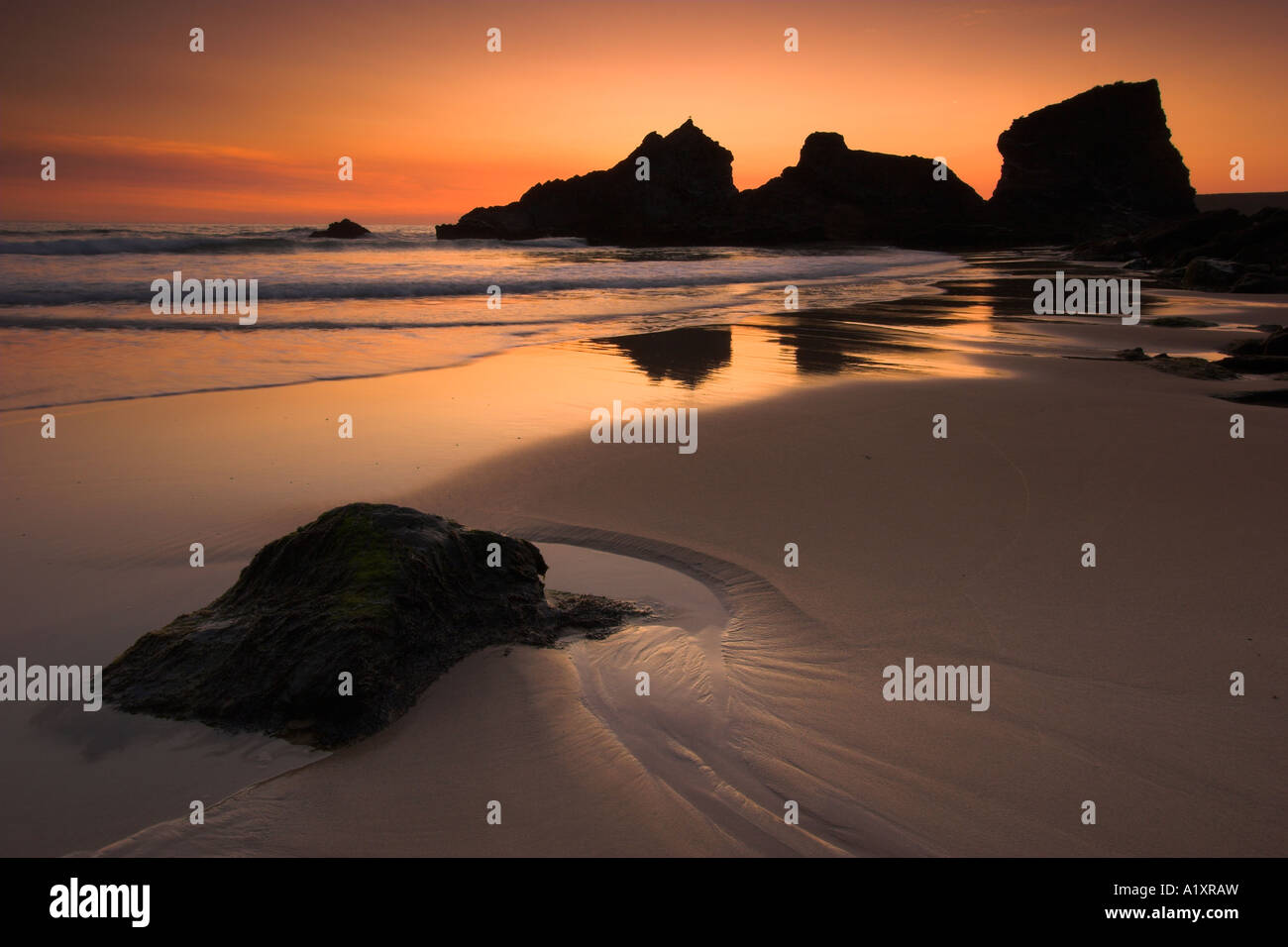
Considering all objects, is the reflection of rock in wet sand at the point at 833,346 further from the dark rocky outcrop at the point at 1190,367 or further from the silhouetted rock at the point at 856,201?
the silhouetted rock at the point at 856,201

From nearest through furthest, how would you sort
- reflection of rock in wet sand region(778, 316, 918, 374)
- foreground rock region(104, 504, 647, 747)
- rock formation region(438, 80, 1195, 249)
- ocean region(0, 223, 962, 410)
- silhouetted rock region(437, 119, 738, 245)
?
foreground rock region(104, 504, 647, 747) → ocean region(0, 223, 962, 410) → reflection of rock in wet sand region(778, 316, 918, 374) → rock formation region(438, 80, 1195, 249) → silhouetted rock region(437, 119, 738, 245)

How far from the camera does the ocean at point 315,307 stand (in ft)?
35.3

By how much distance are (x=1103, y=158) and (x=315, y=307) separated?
96898mm

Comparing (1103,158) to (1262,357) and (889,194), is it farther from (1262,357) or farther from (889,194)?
(1262,357)

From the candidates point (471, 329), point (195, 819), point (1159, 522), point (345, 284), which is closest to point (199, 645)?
point (195, 819)

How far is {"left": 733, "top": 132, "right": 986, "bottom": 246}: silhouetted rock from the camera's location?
74.1m

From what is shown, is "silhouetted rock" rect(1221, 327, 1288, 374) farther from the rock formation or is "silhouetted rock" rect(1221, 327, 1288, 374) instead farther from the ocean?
the rock formation

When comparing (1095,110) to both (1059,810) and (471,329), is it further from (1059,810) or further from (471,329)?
(1059,810)

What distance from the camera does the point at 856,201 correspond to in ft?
270

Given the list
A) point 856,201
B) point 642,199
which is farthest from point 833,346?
point 856,201

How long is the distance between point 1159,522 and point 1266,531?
55 centimetres

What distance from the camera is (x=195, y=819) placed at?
2631mm

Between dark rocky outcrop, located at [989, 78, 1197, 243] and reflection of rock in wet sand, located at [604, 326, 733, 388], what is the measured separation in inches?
3273

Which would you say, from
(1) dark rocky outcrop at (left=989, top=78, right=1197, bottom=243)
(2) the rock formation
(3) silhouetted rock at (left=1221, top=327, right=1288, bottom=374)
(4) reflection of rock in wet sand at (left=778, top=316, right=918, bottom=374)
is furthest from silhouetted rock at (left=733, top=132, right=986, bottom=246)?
(3) silhouetted rock at (left=1221, top=327, right=1288, bottom=374)
